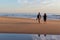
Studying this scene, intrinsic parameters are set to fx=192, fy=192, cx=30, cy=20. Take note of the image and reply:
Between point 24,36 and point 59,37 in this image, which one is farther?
point 24,36

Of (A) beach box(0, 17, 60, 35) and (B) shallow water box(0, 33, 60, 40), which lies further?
(A) beach box(0, 17, 60, 35)

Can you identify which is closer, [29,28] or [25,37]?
[25,37]

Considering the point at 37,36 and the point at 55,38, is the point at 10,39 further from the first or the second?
the point at 55,38

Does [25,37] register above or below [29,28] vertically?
below

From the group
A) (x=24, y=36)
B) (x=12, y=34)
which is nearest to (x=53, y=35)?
(x=24, y=36)

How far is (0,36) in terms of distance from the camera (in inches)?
469

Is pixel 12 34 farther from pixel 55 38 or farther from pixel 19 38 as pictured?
pixel 55 38

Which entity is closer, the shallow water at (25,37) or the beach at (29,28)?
the shallow water at (25,37)

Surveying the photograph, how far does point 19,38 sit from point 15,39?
1.42 ft

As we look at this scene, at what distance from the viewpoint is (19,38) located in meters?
11.7

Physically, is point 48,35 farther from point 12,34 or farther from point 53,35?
point 12,34

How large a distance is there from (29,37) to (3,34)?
1624 millimetres

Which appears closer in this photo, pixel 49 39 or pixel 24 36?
pixel 49 39

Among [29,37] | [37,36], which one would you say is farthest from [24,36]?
[37,36]
